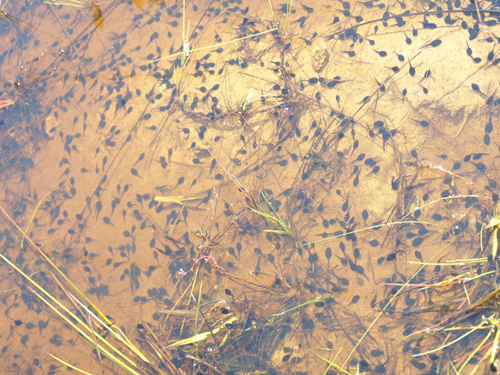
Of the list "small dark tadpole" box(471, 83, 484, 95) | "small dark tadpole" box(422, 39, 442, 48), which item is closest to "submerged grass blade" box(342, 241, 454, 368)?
"small dark tadpole" box(471, 83, 484, 95)

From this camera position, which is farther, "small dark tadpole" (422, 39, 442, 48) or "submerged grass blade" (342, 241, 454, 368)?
"small dark tadpole" (422, 39, 442, 48)

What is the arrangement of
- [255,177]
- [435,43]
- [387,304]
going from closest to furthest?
[387,304] < [255,177] < [435,43]

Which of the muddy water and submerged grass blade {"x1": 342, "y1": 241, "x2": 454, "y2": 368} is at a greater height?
the muddy water

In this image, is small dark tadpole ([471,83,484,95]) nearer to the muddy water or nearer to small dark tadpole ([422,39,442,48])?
the muddy water

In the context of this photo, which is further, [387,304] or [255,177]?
[255,177]

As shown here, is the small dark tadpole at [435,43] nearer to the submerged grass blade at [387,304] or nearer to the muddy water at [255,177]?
the muddy water at [255,177]

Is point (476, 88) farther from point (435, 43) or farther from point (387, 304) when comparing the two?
point (387, 304)

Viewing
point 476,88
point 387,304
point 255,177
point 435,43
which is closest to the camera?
point 387,304

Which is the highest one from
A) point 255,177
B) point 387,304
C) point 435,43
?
point 435,43

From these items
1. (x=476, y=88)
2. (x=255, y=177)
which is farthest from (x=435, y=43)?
(x=255, y=177)

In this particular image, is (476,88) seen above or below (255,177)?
below
